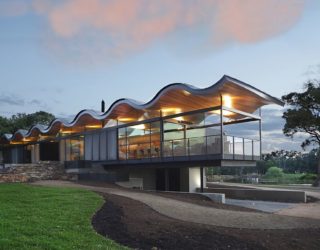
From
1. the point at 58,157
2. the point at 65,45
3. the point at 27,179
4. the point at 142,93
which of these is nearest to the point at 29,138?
the point at 58,157

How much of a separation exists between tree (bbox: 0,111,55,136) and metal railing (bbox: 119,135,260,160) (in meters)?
35.4

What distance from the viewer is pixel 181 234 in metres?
10.0

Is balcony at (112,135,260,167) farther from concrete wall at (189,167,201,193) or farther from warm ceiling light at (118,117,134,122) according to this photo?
concrete wall at (189,167,201,193)

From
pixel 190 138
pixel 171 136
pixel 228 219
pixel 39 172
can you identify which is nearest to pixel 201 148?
pixel 190 138

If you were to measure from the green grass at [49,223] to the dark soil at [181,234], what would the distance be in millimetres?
546

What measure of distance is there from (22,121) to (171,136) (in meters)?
38.3

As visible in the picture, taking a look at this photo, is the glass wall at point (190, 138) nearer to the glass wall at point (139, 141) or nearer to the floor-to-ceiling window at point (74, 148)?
the glass wall at point (139, 141)

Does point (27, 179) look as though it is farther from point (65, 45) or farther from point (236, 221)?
point (236, 221)

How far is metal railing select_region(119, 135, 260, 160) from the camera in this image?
72.6ft

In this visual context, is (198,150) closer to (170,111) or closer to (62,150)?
(170,111)

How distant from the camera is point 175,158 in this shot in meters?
24.0

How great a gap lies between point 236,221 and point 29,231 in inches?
266

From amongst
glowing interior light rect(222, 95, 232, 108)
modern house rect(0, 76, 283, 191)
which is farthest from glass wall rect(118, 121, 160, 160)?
glowing interior light rect(222, 95, 232, 108)

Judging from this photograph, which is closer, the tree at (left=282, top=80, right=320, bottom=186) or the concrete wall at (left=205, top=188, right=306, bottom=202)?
the concrete wall at (left=205, top=188, right=306, bottom=202)
